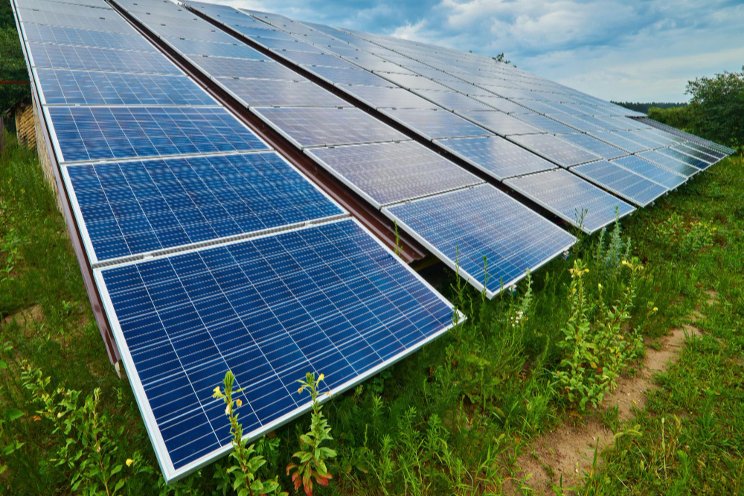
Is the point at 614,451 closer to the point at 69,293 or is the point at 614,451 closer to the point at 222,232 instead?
the point at 222,232

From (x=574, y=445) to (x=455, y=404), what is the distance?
1.09 meters

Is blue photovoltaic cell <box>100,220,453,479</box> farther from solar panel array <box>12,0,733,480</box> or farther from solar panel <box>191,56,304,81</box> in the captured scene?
solar panel <box>191,56,304,81</box>

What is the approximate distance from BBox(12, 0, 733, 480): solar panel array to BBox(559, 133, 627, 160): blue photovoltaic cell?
20 cm

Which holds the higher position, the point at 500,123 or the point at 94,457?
the point at 500,123

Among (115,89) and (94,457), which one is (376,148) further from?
(94,457)

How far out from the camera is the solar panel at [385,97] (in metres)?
9.35

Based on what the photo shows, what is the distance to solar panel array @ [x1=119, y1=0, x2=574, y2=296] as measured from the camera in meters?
5.06

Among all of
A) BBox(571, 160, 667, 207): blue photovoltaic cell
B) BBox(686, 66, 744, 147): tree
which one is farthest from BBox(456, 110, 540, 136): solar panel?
BBox(686, 66, 744, 147): tree

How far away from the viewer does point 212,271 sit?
3.41 meters

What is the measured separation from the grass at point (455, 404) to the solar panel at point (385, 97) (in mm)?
5659

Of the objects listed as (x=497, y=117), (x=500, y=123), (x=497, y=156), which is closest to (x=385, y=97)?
(x=500, y=123)

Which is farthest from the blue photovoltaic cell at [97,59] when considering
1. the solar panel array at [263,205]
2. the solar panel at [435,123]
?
the solar panel at [435,123]

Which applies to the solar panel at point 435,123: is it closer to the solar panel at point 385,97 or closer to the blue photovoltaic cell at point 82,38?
the solar panel at point 385,97

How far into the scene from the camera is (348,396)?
3.49m
